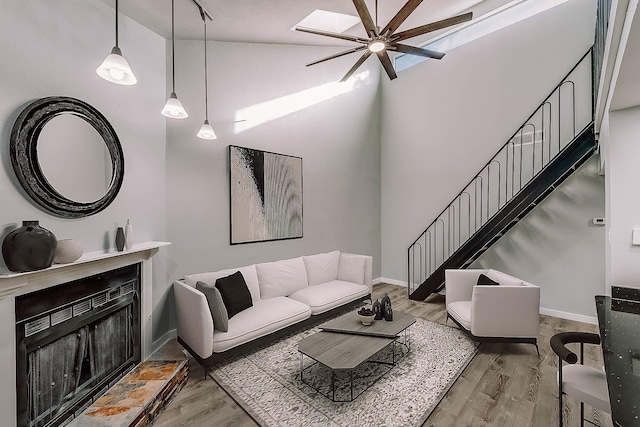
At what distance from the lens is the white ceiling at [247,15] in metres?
2.79

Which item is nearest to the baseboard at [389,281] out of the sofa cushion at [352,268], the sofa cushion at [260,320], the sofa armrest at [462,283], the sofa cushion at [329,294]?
the sofa cushion at [352,268]

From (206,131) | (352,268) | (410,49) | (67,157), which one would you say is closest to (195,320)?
(67,157)

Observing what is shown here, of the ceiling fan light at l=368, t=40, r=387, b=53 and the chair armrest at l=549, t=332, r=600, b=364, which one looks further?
the ceiling fan light at l=368, t=40, r=387, b=53

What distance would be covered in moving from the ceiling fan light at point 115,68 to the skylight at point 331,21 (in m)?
3.26

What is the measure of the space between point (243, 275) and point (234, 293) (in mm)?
384

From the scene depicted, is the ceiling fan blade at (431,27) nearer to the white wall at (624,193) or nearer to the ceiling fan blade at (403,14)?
the ceiling fan blade at (403,14)

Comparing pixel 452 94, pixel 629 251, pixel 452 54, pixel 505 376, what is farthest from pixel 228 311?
pixel 452 54

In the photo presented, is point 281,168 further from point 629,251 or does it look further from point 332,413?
point 629,251

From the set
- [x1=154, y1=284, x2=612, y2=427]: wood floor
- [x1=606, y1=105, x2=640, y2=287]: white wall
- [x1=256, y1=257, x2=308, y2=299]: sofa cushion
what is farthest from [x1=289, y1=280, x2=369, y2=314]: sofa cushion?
[x1=606, y1=105, x2=640, y2=287]: white wall

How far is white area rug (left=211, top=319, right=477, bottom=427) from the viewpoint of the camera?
84.3 inches

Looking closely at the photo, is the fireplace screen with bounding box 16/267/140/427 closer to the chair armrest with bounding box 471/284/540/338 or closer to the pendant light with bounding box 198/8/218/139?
the pendant light with bounding box 198/8/218/139

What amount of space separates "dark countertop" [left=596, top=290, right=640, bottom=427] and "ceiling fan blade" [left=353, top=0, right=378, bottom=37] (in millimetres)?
2667

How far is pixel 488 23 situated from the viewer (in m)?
4.82

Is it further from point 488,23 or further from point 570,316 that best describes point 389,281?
point 488,23
